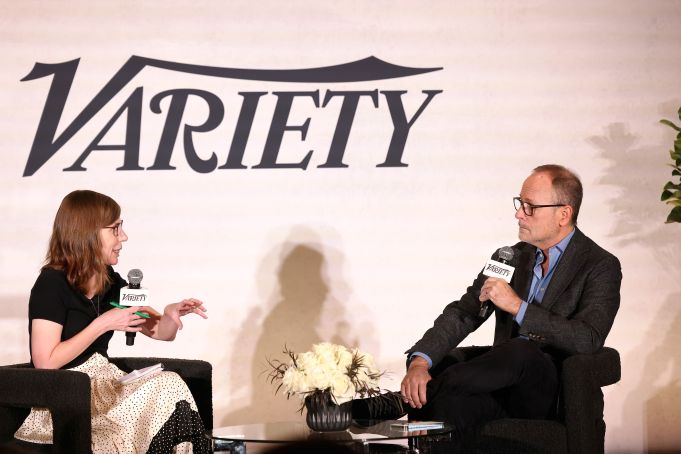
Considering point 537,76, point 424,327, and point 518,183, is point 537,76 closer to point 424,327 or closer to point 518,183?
point 518,183

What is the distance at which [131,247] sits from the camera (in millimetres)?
5594

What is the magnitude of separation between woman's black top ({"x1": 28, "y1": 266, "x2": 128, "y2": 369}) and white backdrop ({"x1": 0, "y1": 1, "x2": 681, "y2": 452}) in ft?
5.71

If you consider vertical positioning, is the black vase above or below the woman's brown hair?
below

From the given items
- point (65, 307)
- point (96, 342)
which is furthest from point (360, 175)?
point (65, 307)

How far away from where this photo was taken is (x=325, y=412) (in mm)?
3266

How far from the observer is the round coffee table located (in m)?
3.12

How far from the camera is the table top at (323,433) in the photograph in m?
3.13

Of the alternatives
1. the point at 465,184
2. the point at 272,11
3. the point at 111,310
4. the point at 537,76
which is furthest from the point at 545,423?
the point at 272,11

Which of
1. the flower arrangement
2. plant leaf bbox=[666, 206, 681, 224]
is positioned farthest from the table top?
plant leaf bbox=[666, 206, 681, 224]

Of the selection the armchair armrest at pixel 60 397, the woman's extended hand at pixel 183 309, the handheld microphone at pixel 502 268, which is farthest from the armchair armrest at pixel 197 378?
the handheld microphone at pixel 502 268

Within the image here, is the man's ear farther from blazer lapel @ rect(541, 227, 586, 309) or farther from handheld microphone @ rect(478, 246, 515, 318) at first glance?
handheld microphone @ rect(478, 246, 515, 318)

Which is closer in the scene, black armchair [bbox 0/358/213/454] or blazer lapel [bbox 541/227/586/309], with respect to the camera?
black armchair [bbox 0/358/213/454]

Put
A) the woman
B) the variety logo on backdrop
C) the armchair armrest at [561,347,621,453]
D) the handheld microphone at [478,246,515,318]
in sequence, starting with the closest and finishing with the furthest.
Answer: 1. the woman
2. the armchair armrest at [561,347,621,453]
3. the handheld microphone at [478,246,515,318]
4. the variety logo on backdrop

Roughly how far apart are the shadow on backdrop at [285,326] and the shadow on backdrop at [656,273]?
162 cm
